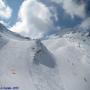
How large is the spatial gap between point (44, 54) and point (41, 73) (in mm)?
11884

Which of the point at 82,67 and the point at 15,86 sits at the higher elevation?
the point at 82,67

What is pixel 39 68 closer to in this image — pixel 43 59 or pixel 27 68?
pixel 27 68

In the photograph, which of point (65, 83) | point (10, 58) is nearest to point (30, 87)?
point (65, 83)

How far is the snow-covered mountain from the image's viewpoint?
4216 cm

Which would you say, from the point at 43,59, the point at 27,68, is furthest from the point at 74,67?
the point at 27,68

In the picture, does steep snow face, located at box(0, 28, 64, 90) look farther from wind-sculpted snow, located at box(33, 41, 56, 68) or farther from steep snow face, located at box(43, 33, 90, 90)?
steep snow face, located at box(43, 33, 90, 90)

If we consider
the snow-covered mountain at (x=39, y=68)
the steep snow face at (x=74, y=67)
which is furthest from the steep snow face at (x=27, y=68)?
the steep snow face at (x=74, y=67)

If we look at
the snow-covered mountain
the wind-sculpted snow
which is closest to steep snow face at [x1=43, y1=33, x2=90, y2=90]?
the snow-covered mountain

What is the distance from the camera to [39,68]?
4962 centimetres

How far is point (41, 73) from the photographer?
47625 millimetres

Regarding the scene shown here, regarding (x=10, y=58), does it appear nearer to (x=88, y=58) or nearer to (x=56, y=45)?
(x=88, y=58)

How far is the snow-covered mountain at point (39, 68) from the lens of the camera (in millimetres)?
42156

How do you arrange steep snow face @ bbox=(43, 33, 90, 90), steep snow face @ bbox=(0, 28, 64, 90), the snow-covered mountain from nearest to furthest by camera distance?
steep snow face @ bbox=(0, 28, 64, 90)
the snow-covered mountain
steep snow face @ bbox=(43, 33, 90, 90)

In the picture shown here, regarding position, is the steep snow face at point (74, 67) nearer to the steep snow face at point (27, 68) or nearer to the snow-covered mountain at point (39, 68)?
the snow-covered mountain at point (39, 68)
